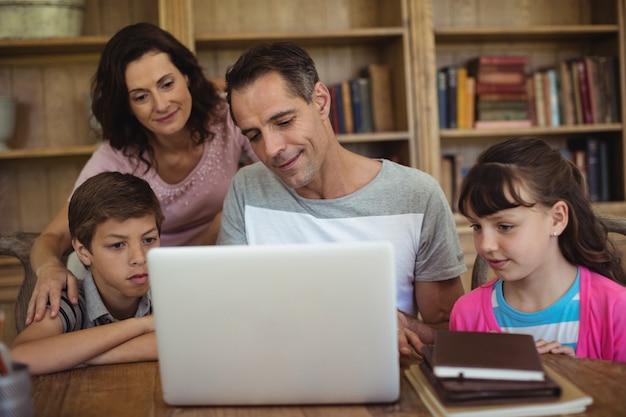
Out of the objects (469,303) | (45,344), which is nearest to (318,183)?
(469,303)

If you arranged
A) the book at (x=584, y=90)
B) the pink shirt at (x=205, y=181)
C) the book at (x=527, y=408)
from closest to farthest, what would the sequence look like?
the book at (x=527, y=408) < the pink shirt at (x=205, y=181) < the book at (x=584, y=90)

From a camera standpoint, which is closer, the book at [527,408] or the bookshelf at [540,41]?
the book at [527,408]

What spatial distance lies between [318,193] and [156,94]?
0.68 m

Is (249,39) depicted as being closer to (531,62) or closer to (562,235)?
(531,62)

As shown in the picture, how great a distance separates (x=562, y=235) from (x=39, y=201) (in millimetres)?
2485

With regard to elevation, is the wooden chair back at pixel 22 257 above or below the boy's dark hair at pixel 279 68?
below

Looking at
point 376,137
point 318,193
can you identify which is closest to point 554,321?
point 318,193

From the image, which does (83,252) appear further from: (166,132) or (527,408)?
(527,408)

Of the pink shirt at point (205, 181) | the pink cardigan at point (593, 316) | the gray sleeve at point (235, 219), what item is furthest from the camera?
the pink shirt at point (205, 181)

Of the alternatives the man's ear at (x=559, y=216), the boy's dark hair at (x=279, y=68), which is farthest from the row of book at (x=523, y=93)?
the man's ear at (x=559, y=216)

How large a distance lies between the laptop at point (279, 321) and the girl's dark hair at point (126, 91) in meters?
1.33

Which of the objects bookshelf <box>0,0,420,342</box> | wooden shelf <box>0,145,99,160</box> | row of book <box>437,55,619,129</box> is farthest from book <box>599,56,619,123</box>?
wooden shelf <box>0,145,99,160</box>

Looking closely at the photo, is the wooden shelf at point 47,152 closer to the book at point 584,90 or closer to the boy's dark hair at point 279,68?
the boy's dark hair at point 279,68

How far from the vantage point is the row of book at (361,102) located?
326 cm
